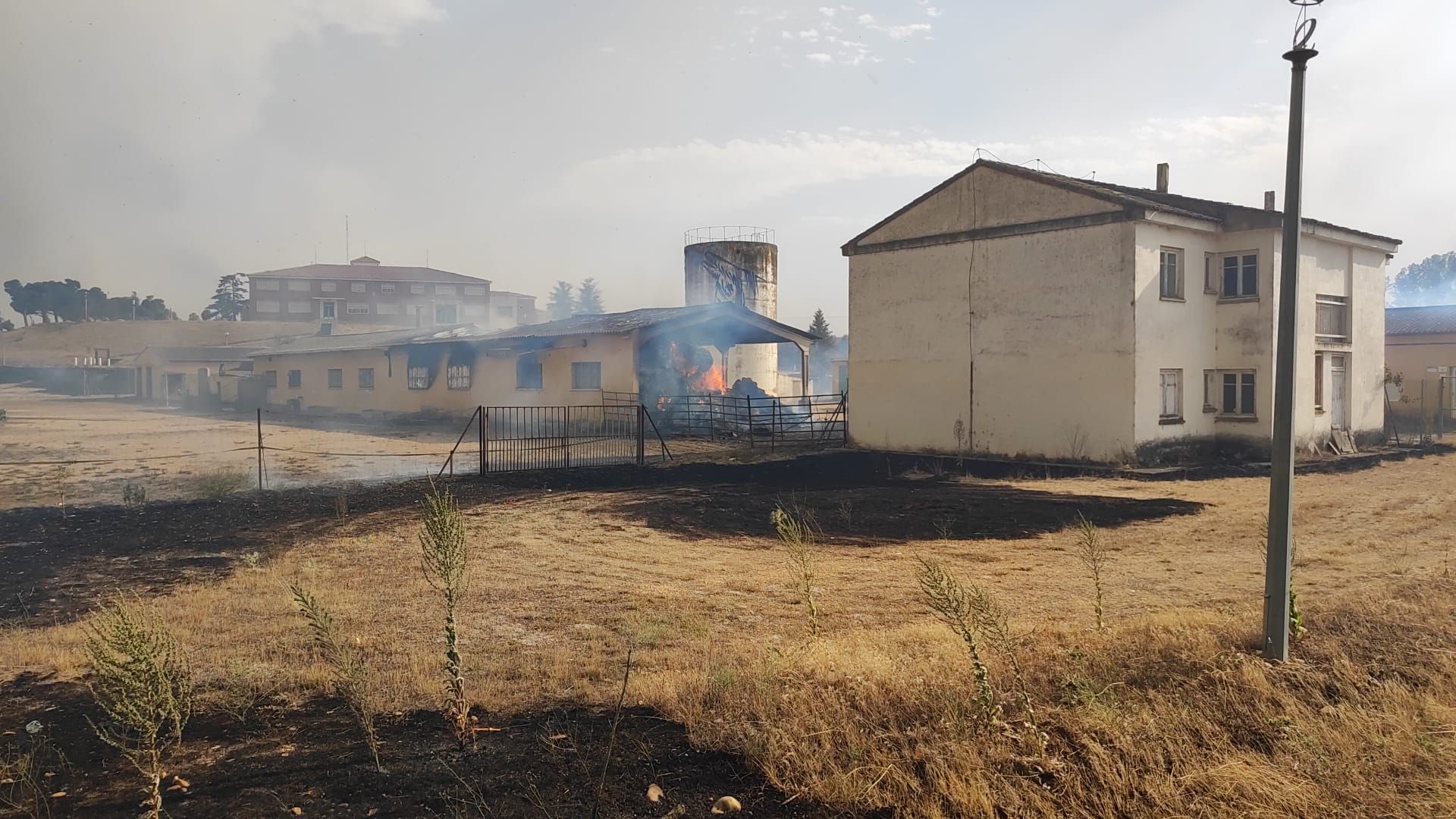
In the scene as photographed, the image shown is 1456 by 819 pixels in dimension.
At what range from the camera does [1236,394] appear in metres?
21.0

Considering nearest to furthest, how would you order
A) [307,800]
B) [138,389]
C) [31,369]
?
1. [307,800]
2. [138,389]
3. [31,369]

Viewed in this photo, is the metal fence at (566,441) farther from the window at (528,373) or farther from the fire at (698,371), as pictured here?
the fire at (698,371)

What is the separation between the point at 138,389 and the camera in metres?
56.7

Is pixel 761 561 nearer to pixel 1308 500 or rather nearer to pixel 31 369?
pixel 1308 500

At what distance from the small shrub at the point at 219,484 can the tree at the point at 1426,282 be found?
99.1m

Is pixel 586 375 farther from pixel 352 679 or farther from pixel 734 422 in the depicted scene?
pixel 352 679

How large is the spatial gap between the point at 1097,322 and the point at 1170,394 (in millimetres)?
2660

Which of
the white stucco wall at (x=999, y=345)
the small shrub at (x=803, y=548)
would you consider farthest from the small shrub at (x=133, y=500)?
the white stucco wall at (x=999, y=345)

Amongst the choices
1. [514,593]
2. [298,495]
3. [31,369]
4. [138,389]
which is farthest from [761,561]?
[31,369]

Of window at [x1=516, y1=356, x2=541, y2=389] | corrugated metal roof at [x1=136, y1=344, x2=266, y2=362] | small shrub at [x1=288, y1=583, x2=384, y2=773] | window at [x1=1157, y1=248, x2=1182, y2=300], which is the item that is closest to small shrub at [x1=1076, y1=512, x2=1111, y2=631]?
small shrub at [x1=288, y1=583, x2=384, y2=773]

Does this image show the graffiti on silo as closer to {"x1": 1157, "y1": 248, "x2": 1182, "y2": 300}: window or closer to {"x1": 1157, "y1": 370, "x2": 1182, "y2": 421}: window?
{"x1": 1157, "y1": 248, "x2": 1182, "y2": 300}: window

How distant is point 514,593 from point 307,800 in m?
4.57

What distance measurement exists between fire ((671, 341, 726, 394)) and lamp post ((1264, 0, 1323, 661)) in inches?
1003

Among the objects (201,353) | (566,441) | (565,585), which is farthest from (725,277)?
(201,353)
